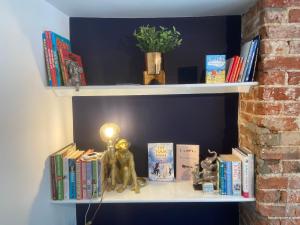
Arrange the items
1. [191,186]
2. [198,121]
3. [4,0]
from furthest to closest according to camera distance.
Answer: [198,121], [191,186], [4,0]

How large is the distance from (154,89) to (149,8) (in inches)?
19.0

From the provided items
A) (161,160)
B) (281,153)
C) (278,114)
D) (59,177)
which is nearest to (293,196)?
(281,153)

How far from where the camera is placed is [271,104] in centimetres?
146

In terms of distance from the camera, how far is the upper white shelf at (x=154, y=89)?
1551 mm

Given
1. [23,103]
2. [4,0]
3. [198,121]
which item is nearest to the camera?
[4,0]

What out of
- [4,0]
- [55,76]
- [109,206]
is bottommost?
[109,206]

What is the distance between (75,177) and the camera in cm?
158

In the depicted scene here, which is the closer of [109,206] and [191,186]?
[191,186]

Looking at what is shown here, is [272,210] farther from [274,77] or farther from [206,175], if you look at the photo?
[274,77]

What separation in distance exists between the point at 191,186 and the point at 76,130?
860 mm

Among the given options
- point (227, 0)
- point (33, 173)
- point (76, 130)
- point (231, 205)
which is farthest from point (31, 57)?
point (231, 205)

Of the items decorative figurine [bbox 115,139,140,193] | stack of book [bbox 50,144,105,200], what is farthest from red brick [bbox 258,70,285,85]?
stack of book [bbox 50,144,105,200]

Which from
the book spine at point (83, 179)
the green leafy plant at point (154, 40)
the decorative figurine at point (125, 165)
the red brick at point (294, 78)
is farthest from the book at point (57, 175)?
the red brick at point (294, 78)

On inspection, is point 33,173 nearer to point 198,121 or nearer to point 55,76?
point 55,76
